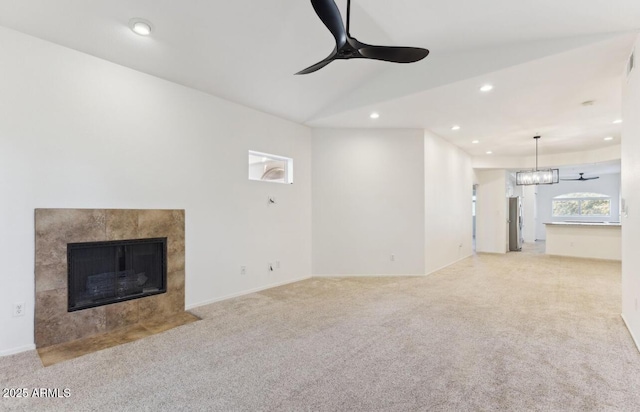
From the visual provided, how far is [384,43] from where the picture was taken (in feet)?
11.6

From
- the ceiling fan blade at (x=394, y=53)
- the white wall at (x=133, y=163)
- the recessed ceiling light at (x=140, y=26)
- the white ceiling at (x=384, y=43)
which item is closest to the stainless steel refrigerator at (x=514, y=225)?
the white ceiling at (x=384, y=43)

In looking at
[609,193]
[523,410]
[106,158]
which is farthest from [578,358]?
[609,193]

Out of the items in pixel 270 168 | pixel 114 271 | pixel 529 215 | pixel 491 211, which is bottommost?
pixel 114 271

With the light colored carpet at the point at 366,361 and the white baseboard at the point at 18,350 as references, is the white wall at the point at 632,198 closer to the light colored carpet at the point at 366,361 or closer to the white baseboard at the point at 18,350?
the light colored carpet at the point at 366,361

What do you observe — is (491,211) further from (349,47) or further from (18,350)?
(18,350)

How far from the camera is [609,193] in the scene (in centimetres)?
1203

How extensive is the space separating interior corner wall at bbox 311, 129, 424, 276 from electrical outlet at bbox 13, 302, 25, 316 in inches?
153

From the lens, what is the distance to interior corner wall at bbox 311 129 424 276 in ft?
18.7

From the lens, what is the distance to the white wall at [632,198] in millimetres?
2709

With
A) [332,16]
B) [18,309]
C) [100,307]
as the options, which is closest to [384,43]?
[332,16]

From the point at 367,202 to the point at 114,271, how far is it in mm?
3965

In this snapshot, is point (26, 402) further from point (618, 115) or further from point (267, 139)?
point (618, 115)

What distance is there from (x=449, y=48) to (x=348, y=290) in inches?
136

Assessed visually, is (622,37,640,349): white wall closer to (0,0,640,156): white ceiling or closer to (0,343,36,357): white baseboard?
(0,0,640,156): white ceiling
